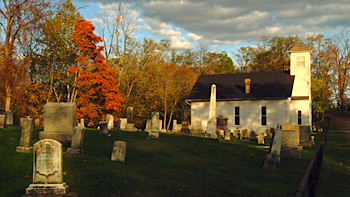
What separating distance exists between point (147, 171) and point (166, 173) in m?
0.51

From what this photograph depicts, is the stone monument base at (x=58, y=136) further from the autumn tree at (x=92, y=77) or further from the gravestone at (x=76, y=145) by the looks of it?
the autumn tree at (x=92, y=77)

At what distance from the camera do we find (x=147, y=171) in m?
8.34

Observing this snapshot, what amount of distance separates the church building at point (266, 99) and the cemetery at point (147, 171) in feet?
59.0

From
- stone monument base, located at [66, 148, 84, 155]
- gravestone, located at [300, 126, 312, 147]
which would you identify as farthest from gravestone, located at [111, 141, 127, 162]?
gravestone, located at [300, 126, 312, 147]

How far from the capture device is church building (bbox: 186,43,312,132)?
3009 centimetres

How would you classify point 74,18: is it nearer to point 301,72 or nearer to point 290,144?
point 301,72

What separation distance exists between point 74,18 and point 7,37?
Answer: 9.95 meters

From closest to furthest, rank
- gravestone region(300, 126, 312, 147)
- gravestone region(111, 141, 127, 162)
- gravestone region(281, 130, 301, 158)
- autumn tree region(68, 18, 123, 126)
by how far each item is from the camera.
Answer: gravestone region(111, 141, 127, 162) < gravestone region(281, 130, 301, 158) < gravestone region(300, 126, 312, 147) < autumn tree region(68, 18, 123, 126)

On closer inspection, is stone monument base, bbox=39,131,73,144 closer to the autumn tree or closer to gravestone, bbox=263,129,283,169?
gravestone, bbox=263,129,283,169

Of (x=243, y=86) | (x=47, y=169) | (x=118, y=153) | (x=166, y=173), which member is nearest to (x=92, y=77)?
(x=243, y=86)

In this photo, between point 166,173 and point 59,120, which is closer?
point 166,173

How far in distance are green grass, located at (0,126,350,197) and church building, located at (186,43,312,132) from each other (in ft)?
59.4

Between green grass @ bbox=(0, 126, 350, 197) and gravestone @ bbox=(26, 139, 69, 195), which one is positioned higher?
gravestone @ bbox=(26, 139, 69, 195)

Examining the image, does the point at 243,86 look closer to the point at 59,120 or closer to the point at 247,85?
the point at 247,85
